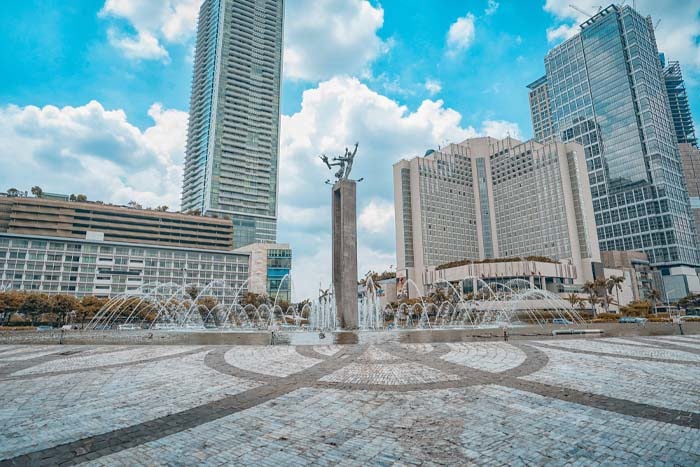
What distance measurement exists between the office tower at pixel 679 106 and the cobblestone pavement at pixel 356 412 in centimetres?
22555

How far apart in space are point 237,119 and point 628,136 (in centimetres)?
Answer: 15110

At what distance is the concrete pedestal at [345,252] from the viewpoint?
101 ft

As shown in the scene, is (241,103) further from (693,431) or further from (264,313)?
(693,431)

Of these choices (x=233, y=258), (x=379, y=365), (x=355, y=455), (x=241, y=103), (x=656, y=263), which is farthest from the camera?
(x=241, y=103)

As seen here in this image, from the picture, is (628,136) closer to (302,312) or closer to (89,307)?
(302,312)

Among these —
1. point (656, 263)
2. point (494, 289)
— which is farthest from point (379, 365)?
point (656, 263)

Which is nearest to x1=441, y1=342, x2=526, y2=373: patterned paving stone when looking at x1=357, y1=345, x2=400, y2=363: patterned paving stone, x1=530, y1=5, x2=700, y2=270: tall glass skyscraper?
x1=357, y1=345, x2=400, y2=363: patterned paving stone

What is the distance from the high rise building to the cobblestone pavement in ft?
483

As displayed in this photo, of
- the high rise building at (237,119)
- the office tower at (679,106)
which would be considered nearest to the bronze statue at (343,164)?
the high rise building at (237,119)

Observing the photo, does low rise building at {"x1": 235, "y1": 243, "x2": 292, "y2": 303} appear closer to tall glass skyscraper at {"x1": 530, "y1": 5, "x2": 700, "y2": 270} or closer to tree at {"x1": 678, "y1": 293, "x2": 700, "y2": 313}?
tree at {"x1": 678, "y1": 293, "x2": 700, "y2": 313}

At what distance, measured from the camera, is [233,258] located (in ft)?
356

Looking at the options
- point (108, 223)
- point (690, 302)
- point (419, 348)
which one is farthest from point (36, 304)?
point (690, 302)

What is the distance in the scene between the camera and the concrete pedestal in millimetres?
30875

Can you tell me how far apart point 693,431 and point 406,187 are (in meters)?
129
